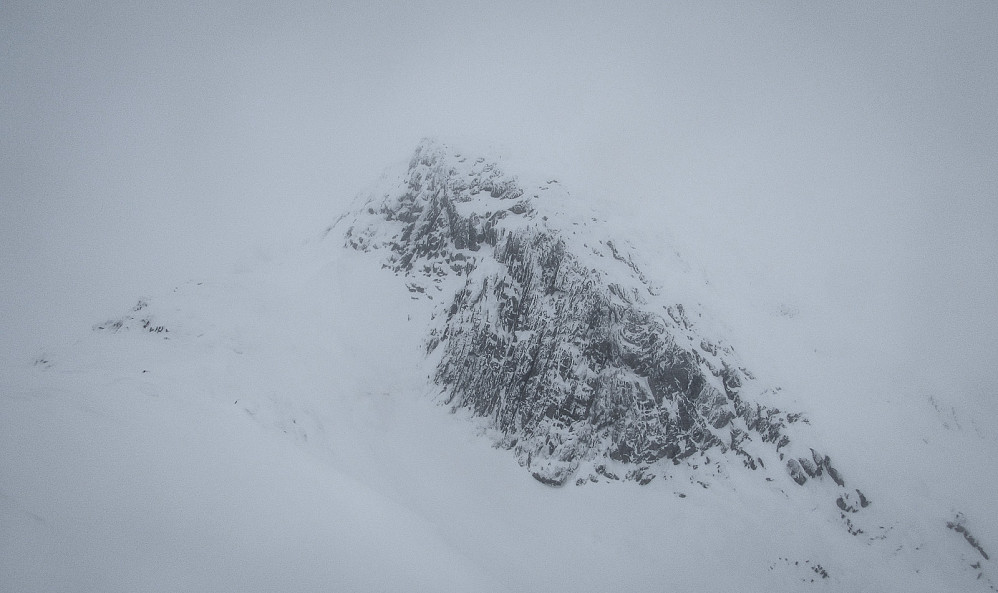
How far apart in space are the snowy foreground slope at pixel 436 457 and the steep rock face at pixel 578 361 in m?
0.31

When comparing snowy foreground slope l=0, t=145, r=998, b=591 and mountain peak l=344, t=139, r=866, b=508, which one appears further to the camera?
mountain peak l=344, t=139, r=866, b=508

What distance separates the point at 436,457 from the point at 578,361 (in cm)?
1651

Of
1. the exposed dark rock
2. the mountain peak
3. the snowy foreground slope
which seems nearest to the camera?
the snowy foreground slope

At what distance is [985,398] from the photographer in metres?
42.7

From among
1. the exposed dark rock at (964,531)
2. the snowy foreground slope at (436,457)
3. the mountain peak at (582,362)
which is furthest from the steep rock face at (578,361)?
the exposed dark rock at (964,531)

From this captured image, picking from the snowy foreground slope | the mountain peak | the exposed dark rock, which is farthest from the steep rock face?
the exposed dark rock

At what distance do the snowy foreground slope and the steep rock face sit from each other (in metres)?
0.31

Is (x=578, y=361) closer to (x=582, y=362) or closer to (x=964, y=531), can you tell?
(x=582, y=362)

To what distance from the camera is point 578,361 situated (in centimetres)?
3759

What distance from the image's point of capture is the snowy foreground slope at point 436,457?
1548 cm

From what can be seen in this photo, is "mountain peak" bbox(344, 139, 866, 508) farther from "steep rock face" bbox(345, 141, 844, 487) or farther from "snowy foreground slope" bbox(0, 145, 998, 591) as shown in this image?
"snowy foreground slope" bbox(0, 145, 998, 591)

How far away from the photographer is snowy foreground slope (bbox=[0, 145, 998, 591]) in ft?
50.8

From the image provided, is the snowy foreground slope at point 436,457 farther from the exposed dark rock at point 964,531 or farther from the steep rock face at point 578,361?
the steep rock face at point 578,361

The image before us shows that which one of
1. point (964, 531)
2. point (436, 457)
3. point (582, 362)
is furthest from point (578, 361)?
point (964, 531)
